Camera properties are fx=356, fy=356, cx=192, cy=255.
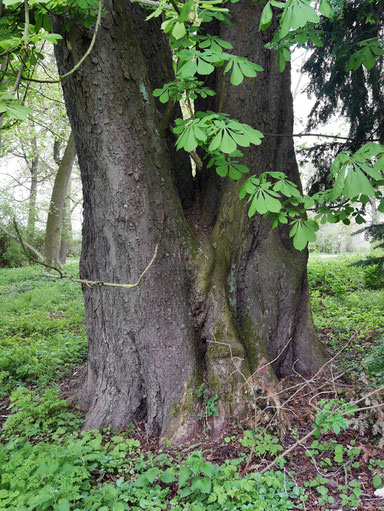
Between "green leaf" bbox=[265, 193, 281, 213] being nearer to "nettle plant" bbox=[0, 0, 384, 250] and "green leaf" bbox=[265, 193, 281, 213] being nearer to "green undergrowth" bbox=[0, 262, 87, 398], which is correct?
"nettle plant" bbox=[0, 0, 384, 250]

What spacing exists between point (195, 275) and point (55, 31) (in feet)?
6.59

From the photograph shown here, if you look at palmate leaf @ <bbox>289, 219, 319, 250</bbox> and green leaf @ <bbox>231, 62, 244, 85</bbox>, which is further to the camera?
palmate leaf @ <bbox>289, 219, 319, 250</bbox>

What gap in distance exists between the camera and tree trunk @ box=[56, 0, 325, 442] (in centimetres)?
254

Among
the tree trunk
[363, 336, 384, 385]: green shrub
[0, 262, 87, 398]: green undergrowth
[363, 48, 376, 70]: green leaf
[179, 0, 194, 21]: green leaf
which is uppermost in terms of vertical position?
[363, 48, 376, 70]: green leaf

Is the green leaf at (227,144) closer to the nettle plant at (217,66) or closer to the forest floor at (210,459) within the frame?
the nettle plant at (217,66)

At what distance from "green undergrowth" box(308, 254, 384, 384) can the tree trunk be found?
2.75ft

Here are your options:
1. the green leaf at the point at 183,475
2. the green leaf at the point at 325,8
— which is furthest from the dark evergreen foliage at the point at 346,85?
the green leaf at the point at 183,475

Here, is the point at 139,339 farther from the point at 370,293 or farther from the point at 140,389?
the point at 370,293

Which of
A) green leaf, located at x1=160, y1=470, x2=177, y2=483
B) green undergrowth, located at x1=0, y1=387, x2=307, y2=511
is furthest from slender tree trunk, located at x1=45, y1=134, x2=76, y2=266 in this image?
green leaf, located at x1=160, y1=470, x2=177, y2=483

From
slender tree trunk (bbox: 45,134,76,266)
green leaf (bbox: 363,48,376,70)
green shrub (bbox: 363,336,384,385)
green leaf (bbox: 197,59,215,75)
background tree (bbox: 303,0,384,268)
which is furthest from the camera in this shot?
slender tree trunk (bbox: 45,134,76,266)

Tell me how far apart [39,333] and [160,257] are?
332 centimetres

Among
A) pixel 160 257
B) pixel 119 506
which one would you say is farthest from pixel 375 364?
pixel 119 506

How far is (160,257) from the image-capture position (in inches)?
104

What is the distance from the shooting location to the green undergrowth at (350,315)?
11.1ft
